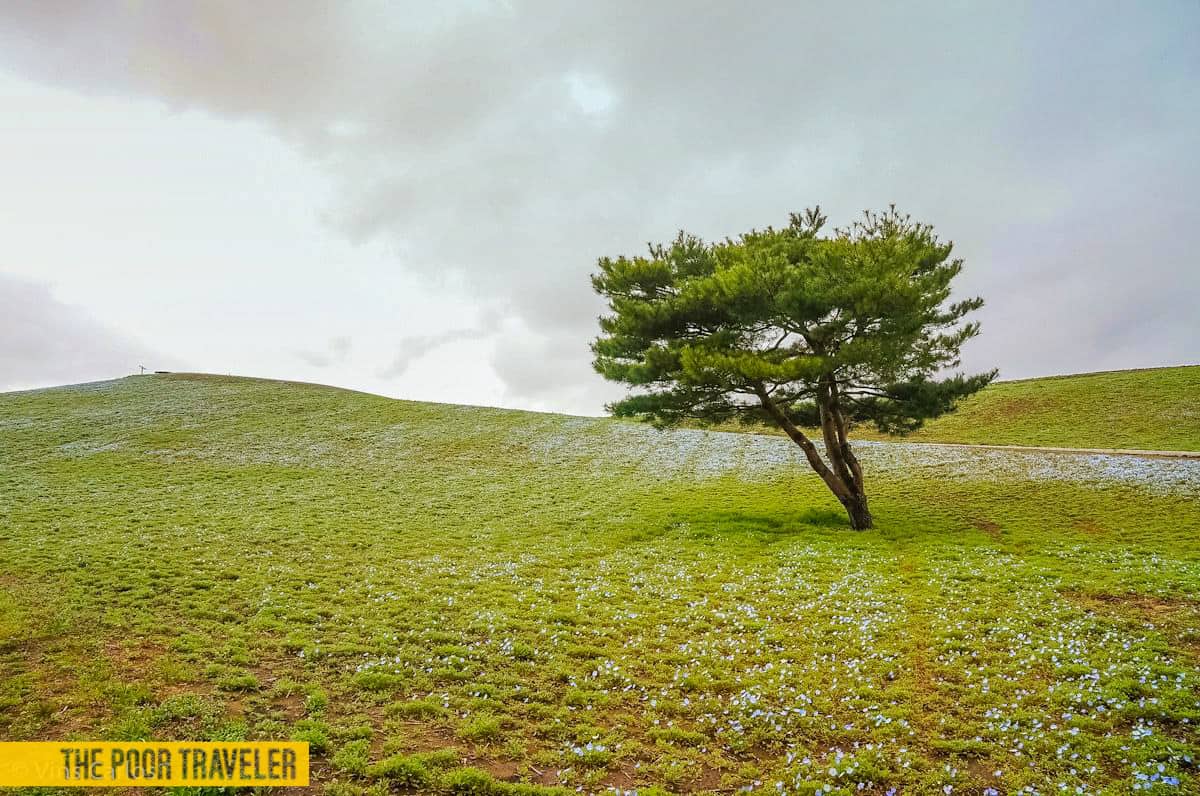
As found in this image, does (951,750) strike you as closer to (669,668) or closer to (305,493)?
(669,668)

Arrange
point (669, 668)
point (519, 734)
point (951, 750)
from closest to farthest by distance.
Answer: point (951, 750)
point (519, 734)
point (669, 668)

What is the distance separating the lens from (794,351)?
24562 mm

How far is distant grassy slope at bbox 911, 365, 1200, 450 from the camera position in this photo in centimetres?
4416

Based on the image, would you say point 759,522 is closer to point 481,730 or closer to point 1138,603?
point 1138,603

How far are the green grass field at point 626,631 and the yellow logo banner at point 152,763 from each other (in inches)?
13.9

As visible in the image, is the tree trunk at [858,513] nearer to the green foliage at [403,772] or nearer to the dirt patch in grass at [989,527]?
the dirt patch in grass at [989,527]

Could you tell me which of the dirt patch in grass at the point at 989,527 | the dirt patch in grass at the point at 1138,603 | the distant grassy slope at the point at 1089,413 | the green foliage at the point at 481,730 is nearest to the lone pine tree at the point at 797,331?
the dirt patch in grass at the point at 989,527

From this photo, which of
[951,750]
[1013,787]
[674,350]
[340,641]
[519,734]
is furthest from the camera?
[674,350]

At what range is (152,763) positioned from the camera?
7.60 metres

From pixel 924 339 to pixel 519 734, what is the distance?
23686 millimetres

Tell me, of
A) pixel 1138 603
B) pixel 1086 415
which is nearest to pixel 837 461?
pixel 1138 603

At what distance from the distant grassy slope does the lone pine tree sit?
97.6 feet

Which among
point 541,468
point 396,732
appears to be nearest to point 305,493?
point 541,468

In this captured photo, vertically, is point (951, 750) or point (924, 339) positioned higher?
point (924, 339)
